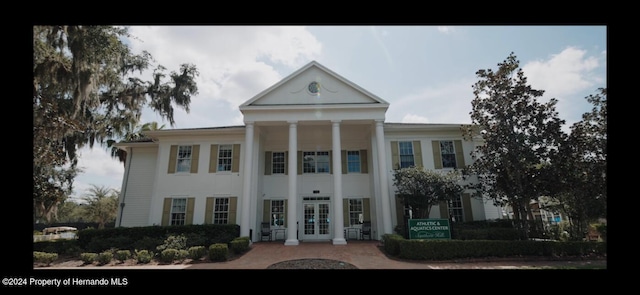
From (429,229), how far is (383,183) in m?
3.04

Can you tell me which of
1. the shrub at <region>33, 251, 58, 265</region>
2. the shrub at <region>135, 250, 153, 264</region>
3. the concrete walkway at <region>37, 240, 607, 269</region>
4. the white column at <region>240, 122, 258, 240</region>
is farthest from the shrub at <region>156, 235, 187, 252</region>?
the shrub at <region>33, 251, 58, 265</region>

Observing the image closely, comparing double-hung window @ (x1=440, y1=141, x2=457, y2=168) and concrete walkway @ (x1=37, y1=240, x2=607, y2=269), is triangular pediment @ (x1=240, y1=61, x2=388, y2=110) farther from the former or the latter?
concrete walkway @ (x1=37, y1=240, x2=607, y2=269)

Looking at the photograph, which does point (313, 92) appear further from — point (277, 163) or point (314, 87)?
point (277, 163)

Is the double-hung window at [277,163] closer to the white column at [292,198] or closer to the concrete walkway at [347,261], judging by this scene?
the white column at [292,198]

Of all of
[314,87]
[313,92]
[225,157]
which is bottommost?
[225,157]

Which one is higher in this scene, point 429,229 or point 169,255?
point 429,229

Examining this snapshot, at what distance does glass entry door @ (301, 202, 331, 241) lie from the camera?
1501cm

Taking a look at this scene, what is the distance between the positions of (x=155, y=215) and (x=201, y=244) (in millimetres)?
4446

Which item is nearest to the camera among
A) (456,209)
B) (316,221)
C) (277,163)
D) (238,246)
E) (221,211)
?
(238,246)

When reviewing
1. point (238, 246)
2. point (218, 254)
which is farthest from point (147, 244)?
point (238, 246)

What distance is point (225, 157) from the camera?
50.7 ft

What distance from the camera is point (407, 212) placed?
45.1 feet
